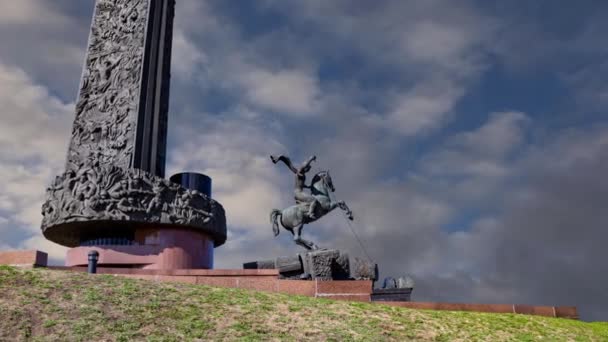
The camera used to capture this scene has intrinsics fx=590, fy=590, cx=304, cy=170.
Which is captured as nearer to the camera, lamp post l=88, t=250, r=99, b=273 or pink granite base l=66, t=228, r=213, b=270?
lamp post l=88, t=250, r=99, b=273

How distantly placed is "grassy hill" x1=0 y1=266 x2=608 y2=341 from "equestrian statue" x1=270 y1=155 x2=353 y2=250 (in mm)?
4733

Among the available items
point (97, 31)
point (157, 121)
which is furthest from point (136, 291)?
point (97, 31)

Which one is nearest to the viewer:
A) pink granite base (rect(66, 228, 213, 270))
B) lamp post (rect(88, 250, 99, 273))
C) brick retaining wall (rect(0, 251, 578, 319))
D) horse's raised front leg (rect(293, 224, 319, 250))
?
lamp post (rect(88, 250, 99, 273))

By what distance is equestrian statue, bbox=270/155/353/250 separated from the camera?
53.3ft

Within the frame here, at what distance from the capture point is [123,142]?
19.4 metres

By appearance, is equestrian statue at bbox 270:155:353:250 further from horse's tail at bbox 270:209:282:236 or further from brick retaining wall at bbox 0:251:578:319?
brick retaining wall at bbox 0:251:578:319

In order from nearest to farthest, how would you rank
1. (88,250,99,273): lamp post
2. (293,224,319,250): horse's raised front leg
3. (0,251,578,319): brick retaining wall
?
1. (88,250,99,273): lamp post
2. (0,251,578,319): brick retaining wall
3. (293,224,319,250): horse's raised front leg

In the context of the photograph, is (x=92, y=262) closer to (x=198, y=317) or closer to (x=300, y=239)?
(x=198, y=317)

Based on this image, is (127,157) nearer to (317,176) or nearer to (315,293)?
(317,176)

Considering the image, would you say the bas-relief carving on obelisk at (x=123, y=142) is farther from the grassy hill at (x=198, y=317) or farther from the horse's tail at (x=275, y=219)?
the grassy hill at (x=198, y=317)

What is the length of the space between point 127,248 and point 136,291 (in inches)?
287

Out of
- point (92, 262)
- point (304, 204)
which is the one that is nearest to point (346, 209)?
point (304, 204)

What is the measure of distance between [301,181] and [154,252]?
5.05m

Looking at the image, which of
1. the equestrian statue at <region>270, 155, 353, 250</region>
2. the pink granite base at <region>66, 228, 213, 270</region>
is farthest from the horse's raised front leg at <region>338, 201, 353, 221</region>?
the pink granite base at <region>66, 228, 213, 270</region>
